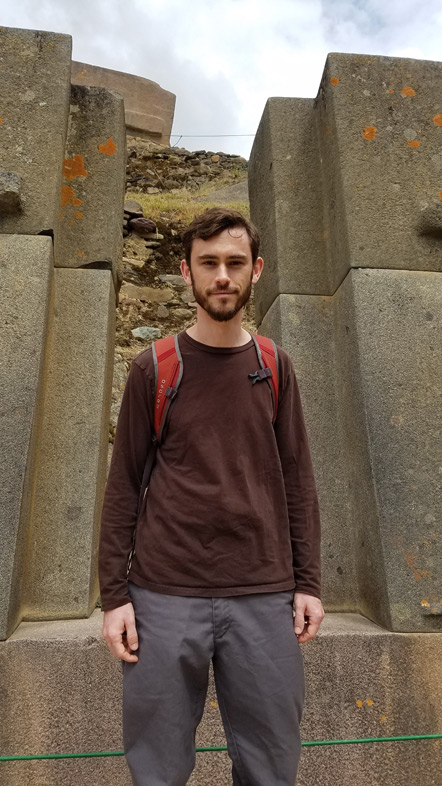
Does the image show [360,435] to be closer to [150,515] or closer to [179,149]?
[150,515]

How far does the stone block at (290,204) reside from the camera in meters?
3.02

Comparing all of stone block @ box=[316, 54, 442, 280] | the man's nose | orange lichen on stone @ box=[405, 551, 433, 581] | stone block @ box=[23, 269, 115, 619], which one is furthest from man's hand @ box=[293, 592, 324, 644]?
stone block @ box=[316, 54, 442, 280]

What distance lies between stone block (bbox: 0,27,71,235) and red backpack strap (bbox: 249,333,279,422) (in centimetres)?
156

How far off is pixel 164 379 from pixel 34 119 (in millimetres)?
2068

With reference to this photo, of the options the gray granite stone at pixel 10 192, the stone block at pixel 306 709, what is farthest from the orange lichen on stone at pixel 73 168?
the stone block at pixel 306 709

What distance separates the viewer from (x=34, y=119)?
2.80m

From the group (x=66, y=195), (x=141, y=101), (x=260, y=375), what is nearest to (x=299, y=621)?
(x=260, y=375)

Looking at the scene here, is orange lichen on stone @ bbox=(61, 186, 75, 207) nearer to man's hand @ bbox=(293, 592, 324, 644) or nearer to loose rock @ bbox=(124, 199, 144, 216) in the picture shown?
man's hand @ bbox=(293, 592, 324, 644)

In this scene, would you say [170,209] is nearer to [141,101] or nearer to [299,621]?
[141,101]

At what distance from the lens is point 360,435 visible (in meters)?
2.59

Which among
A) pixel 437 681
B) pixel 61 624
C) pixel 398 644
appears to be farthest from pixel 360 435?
pixel 61 624

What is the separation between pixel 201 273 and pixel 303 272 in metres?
1.60

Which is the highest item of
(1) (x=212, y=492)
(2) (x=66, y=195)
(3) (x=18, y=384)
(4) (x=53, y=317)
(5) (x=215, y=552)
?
(2) (x=66, y=195)

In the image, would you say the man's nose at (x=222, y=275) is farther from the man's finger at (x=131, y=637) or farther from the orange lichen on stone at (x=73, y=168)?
the orange lichen on stone at (x=73, y=168)
